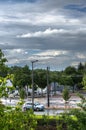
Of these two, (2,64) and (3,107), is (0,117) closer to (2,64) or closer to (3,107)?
(3,107)

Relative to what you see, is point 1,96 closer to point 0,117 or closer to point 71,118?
point 0,117

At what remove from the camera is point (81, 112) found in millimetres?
15133

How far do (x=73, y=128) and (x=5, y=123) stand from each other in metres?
4.75

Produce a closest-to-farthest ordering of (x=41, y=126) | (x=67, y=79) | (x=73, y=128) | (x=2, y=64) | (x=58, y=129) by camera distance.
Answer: (x=2, y=64) → (x=73, y=128) → (x=58, y=129) → (x=41, y=126) → (x=67, y=79)

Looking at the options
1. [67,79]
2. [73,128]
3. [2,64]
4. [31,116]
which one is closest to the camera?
[2,64]

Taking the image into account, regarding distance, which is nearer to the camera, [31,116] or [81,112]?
[31,116]

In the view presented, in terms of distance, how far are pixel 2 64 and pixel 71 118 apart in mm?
4724

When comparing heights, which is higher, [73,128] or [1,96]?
[1,96]

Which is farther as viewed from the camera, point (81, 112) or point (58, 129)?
point (58, 129)

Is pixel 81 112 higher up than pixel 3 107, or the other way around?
pixel 3 107

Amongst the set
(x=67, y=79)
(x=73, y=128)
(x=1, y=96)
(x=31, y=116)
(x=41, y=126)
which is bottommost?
(x=67, y=79)

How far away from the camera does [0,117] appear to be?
428 inches

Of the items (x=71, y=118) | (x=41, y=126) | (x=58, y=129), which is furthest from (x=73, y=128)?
(x=41, y=126)

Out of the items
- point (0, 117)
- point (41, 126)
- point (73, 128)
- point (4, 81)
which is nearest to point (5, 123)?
point (0, 117)
